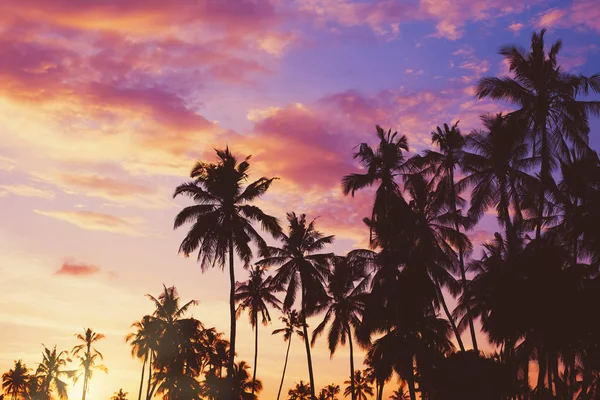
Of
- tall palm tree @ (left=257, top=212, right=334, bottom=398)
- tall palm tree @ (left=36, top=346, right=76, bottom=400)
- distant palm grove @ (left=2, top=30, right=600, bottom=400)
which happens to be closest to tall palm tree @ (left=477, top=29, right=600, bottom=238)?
distant palm grove @ (left=2, top=30, right=600, bottom=400)

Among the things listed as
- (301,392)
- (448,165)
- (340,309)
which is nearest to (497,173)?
(448,165)

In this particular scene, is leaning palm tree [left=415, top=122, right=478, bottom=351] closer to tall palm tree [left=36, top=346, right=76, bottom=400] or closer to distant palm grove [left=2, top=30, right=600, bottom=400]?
distant palm grove [left=2, top=30, right=600, bottom=400]

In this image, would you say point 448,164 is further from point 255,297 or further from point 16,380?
point 16,380

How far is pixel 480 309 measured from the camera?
48219 millimetres

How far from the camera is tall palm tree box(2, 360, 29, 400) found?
122m

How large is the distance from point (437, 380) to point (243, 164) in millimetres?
18999

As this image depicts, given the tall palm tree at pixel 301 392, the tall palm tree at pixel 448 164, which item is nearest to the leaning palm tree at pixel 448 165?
the tall palm tree at pixel 448 164

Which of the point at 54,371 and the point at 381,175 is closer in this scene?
the point at 381,175

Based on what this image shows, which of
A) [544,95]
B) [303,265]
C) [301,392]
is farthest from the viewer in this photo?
[301,392]

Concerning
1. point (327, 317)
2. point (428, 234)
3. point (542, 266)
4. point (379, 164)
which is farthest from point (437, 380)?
point (327, 317)

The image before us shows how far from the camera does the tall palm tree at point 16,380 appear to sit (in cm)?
12212

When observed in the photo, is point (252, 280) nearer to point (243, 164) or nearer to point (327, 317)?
point (327, 317)

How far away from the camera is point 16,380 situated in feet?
400

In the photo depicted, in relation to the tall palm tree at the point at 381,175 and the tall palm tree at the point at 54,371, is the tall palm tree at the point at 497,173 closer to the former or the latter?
the tall palm tree at the point at 381,175
